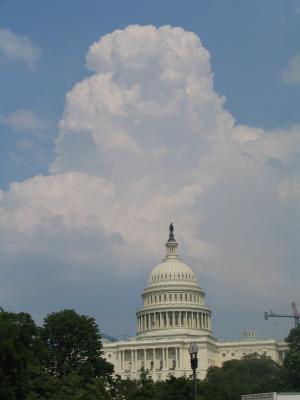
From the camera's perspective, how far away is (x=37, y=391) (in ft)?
366

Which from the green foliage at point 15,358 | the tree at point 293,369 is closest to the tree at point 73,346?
the green foliage at point 15,358

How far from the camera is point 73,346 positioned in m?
131

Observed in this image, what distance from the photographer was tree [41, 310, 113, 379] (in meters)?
128

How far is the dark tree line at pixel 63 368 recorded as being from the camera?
9717 cm

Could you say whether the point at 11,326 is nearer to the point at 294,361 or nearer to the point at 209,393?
the point at 209,393

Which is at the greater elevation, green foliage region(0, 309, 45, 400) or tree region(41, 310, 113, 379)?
tree region(41, 310, 113, 379)

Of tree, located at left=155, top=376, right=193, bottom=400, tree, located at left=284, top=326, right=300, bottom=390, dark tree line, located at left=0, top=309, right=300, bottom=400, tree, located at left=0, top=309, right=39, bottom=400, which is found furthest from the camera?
tree, located at left=284, top=326, right=300, bottom=390

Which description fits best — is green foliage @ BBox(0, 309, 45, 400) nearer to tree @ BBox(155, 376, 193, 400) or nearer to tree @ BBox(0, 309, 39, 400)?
tree @ BBox(0, 309, 39, 400)

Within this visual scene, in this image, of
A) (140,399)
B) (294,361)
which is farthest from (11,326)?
(294,361)

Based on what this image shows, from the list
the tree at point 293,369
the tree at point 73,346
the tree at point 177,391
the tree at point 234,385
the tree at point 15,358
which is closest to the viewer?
the tree at point 15,358

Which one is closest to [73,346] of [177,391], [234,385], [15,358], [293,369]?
[177,391]

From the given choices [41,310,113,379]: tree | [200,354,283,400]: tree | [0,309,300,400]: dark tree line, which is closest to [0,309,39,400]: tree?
[0,309,300,400]: dark tree line

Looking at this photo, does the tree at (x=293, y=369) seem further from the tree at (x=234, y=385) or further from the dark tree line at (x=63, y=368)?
the dark tree line at (x=63, y=368)

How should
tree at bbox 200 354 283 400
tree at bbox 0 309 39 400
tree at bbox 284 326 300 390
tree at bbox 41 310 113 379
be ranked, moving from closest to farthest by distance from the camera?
tree at bbox 0 309 39 400, tree at bbox 200 354 283 400, tree at bbox 41 310 113 379, tree at bbox 284 326 300 390
